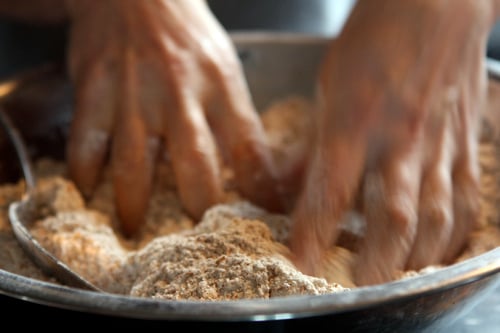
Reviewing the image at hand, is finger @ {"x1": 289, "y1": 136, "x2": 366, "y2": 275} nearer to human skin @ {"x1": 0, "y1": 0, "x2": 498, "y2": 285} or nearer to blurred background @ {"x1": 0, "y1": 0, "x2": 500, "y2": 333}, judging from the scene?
human skin @ {"x1": 0, "y1": 0, "x2": 498, "y2": 285}

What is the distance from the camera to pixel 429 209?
50 cm

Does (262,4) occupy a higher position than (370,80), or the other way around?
(370,80)

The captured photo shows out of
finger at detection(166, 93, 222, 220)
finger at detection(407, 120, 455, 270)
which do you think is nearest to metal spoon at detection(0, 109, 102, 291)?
finger at detection(166, 93, 222, 220)

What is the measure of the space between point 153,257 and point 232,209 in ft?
0.33

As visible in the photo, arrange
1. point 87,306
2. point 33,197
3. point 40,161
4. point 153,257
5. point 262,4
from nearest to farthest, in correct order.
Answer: point 87,306 → point 153,257 → point 33,197 → point 40,161 → point 262,4

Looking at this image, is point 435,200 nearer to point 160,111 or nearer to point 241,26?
point 160,111

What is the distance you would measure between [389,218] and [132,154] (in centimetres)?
25

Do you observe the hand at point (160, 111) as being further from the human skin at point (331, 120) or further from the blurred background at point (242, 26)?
the blurred background at point (242, 26)

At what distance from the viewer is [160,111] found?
0.61 meters

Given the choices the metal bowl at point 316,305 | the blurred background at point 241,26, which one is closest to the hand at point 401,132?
the metal bowl at point 316,305

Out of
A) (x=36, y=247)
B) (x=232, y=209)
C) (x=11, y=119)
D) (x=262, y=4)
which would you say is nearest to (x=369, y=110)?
(x=232, y=209)

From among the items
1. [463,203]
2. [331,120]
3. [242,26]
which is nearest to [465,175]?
[463,203]

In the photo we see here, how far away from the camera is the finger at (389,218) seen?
1.48 feet

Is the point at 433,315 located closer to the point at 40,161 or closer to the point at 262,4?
the point at 40,161
